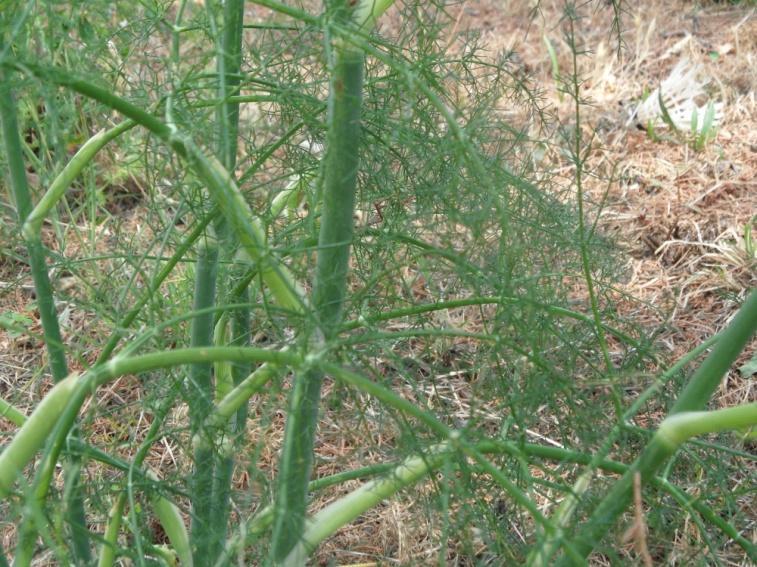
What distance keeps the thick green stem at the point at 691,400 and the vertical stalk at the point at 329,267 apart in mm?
321

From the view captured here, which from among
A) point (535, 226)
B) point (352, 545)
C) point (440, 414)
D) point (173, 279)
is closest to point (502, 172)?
point (535, 226)

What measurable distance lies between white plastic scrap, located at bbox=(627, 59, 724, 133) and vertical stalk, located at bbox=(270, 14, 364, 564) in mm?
2126

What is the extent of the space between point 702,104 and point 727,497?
6.97 ft

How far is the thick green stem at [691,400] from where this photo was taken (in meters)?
0.92

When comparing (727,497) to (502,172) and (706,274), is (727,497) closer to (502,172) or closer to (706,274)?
(502,172)

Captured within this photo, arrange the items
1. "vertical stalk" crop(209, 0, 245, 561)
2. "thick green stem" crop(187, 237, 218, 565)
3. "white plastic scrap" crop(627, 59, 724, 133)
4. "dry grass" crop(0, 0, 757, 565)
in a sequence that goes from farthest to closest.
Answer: "white plastic scrap" crop(627, 59, 724, 133)
"dry grass" crop(0, 0, 757, 565)
"thick green stem" crop(187, 237, 218, 565)
"vertical stalk" crop(209, 0, 245, 561)

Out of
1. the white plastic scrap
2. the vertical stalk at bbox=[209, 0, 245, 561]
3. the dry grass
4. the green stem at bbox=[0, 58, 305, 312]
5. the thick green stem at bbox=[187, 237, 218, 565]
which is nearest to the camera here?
the green stem at bbox=[0, 58, 305, 312]

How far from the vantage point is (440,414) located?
174 cm

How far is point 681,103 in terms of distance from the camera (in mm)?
3090

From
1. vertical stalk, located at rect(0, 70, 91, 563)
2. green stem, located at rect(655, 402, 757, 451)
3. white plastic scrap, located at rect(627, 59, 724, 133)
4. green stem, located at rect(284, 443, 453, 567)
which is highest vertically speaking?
white plastic scrap, located at rect(627, 59, 724, 133)

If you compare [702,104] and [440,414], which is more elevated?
[702,104]

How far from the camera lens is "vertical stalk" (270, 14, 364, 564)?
95 centimetres

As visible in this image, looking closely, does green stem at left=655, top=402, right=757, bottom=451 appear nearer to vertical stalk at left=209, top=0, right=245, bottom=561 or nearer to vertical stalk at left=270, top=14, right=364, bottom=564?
vertical stalk at left=270, top=14, right=364, bottom=564

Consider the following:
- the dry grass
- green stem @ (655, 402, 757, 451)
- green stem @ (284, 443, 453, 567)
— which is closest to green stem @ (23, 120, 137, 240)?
the dry grass
